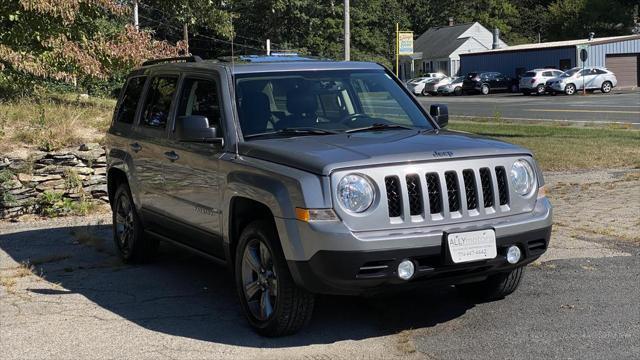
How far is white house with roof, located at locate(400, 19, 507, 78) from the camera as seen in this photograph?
74.2 metres

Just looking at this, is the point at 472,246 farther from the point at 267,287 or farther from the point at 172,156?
the point at 172,156

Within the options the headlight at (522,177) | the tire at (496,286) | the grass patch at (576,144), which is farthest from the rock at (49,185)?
the grass patch at (576,144)

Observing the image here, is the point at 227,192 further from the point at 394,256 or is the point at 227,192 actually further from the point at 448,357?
the point at 448,357

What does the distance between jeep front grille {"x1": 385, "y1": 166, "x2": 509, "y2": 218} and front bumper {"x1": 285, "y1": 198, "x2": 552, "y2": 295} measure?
13cm

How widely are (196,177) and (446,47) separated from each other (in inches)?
2801

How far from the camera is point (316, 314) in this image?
5.70 metres

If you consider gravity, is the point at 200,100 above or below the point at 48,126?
above

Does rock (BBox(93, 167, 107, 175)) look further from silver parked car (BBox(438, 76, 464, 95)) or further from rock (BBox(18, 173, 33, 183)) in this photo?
silver parked car (BBox(438, 76, 464, 95))

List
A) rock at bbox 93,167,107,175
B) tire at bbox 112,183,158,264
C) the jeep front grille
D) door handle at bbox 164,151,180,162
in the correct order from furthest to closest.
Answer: rock at bbox 93,167,107,175 → tire at bbox 112,183,158,264 → door handle at bbox 164,151,180,162 → the jeep front grille

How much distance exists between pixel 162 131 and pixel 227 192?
1429 mm

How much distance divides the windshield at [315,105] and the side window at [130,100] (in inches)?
72.4

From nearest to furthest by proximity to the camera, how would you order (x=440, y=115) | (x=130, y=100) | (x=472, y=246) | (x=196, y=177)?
(x=472, y=246) → (x=196, y=177) → (x=440, y=115) → (x=130, y=100)

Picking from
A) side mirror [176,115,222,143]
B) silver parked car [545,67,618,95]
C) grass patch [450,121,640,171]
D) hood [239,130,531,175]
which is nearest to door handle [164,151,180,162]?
side mirror [176,115,222,143]

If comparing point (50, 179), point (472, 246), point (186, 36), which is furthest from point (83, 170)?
point (186, 36)
